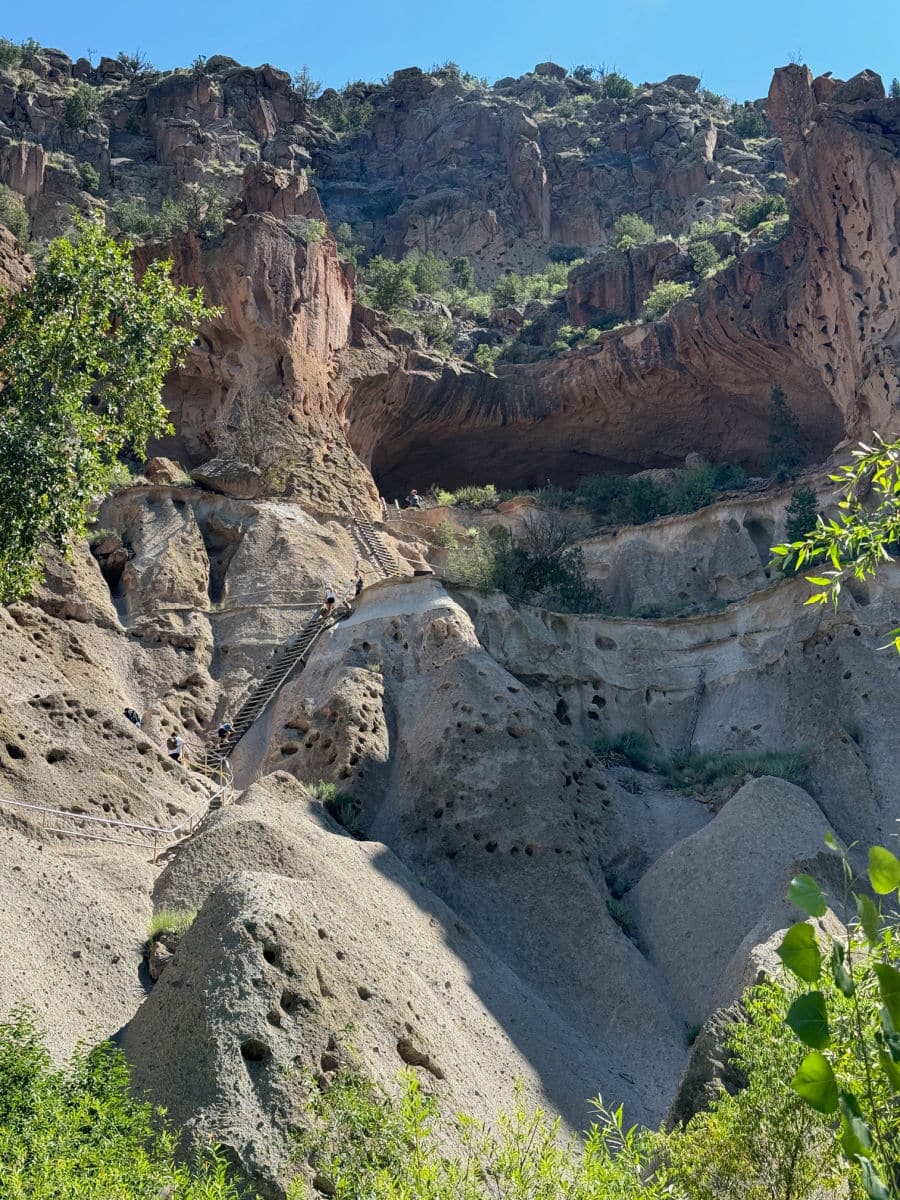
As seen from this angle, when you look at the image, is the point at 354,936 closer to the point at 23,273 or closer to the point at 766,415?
the point at 23,273

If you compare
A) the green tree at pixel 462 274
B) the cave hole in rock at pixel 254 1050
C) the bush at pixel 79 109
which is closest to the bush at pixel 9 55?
the bush at pixel 79 109

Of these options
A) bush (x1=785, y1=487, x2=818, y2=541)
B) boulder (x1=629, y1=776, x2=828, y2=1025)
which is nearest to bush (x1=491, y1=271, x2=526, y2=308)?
bush (x1=785, y1=487, x2=818, y2=541)

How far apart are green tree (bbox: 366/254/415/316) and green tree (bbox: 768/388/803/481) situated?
49.5 ft

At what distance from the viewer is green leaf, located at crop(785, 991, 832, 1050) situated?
5.45m

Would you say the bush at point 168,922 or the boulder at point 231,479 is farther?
the boulder at point 231,479

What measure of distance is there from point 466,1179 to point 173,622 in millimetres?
24369

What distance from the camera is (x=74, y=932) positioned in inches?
689

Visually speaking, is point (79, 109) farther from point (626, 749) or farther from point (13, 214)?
point (626, 749)

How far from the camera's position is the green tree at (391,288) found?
5316cm

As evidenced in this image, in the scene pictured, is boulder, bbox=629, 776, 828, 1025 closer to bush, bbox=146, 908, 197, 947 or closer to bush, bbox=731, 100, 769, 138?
bush, bbox=146, 908, 197, 947

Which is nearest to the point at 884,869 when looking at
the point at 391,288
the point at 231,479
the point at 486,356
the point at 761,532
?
the point at 231,479

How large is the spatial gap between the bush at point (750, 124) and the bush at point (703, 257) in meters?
25.9

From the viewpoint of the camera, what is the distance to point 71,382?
18.8 metres

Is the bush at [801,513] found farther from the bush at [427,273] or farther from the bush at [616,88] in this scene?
the bush at [616,88]
